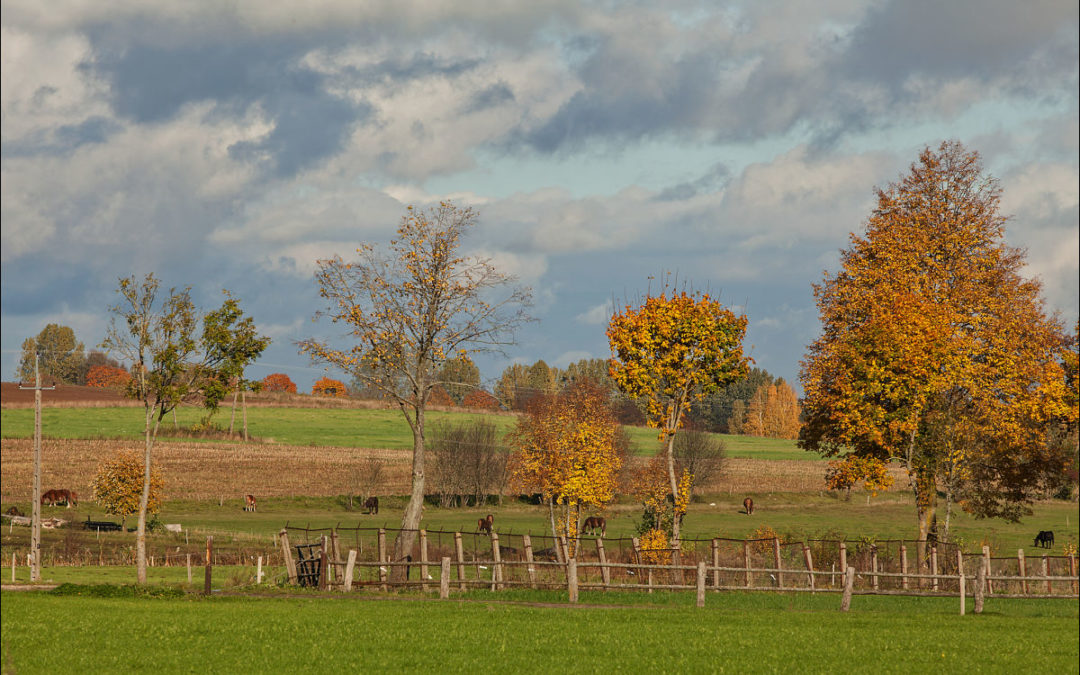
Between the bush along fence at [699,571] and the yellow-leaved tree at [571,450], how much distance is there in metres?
11.7

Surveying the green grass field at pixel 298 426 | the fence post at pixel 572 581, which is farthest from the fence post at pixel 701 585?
the green grass field at pixel 298 426

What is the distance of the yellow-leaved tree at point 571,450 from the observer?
212ft

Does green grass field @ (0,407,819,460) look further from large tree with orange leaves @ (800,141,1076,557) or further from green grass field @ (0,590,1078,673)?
green grass field @ (0,590,1078,673)

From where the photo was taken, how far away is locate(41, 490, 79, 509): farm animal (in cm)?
8844

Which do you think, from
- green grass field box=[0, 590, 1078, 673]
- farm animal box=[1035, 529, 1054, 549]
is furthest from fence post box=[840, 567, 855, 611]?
farm animal box=[1035, 529, 1054, 549]

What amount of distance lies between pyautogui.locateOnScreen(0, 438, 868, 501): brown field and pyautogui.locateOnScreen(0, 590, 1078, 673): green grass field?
2619 inches

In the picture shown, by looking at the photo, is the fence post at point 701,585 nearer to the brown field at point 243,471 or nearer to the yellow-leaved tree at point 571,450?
the yellow-leaved tree at point 571,450

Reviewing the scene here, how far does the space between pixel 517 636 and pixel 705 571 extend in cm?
951

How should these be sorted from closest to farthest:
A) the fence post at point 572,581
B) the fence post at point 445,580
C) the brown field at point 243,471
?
the fence post at point 572,581
the fence post at point 445,580
the brown field at point 243,471

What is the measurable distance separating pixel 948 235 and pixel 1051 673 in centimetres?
3126

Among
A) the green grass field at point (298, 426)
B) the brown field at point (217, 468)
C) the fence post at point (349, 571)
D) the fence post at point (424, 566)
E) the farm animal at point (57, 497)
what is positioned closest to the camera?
the fence post at point (424, 566)

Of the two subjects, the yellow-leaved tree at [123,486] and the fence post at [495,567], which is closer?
the fence post at [495,567]

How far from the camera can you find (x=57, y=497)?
3501 inches

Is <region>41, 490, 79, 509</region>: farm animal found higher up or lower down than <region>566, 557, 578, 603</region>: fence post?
lower down
